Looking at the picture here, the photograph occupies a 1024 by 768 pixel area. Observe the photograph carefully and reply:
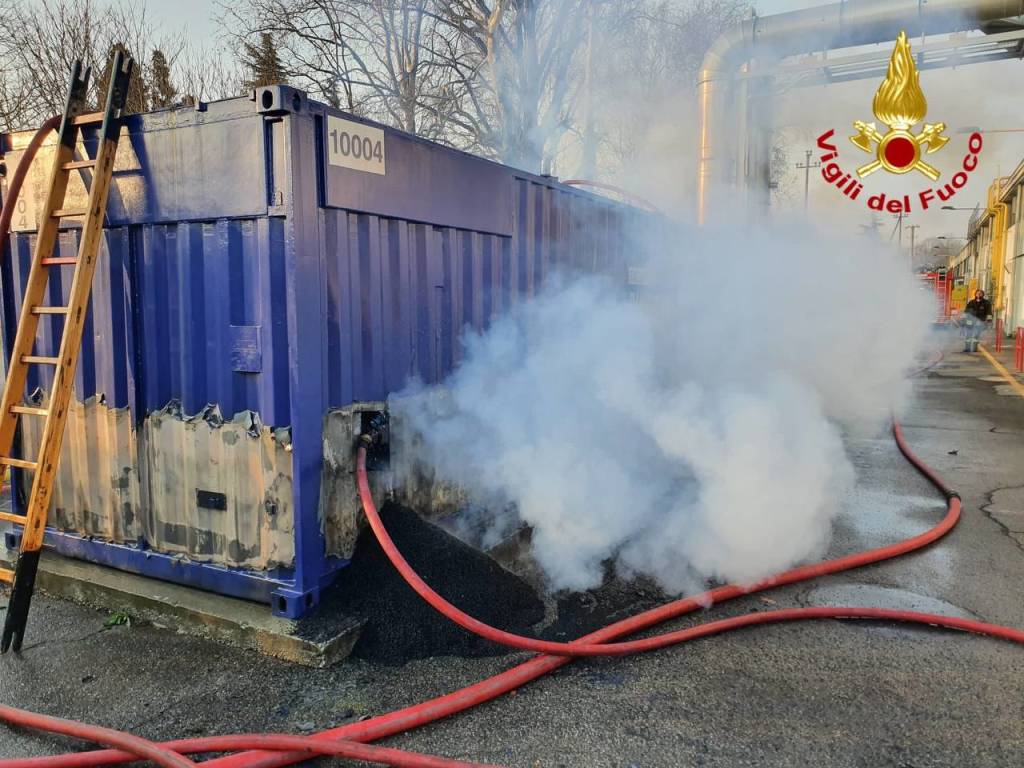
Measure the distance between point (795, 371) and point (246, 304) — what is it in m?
6.16

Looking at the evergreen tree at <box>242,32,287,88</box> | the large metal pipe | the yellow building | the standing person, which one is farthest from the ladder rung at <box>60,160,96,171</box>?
the yellow building

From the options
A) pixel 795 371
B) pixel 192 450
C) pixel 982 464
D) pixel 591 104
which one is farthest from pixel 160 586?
pixel 591 104

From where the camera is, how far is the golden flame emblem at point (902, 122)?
26.1ft

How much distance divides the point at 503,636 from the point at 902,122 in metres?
7.85

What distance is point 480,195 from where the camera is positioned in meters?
4.64

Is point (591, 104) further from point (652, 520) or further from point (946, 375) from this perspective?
point (652, 520)

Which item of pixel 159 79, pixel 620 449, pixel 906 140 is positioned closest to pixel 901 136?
pixel 906 140

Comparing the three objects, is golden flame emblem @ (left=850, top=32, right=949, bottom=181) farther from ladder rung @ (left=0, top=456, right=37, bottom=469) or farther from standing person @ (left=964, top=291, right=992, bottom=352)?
standing person @ (left=964, top=291, right=992, bottom=352)

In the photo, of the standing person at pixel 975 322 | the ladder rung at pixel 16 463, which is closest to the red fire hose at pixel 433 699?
the ladder rung at pixel 16 463

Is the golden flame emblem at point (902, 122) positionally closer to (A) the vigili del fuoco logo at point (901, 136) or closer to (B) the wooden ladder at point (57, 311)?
(A) the vigili del fuoco logo at point (901, 136)

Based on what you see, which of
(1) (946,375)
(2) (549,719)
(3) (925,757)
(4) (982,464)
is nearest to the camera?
(3) (925,757)

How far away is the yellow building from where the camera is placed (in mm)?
27297

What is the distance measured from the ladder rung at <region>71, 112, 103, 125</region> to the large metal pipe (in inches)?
268

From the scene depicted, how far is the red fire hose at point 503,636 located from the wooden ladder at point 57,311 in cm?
88
